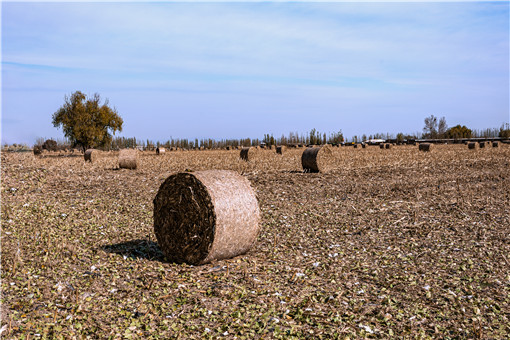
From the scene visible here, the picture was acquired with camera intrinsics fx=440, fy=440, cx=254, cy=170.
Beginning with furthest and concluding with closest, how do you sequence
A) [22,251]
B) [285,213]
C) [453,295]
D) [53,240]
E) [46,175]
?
[46,175] < [285,213] < [53,240] < [22,251] < [453,295]

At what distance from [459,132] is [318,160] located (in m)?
56.8

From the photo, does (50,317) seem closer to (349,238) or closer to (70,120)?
(349,238)

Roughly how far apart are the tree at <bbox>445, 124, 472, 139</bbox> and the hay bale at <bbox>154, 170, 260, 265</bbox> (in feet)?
214

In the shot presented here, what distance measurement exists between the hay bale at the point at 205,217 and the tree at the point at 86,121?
3820 centimetres

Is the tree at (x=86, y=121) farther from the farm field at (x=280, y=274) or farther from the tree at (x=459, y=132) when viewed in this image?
the tree at (x=459, y=132)

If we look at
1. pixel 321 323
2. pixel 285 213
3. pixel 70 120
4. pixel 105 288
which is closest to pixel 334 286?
pixel 321 323

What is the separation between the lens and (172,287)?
A: 6473 mm

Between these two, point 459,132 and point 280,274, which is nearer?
point 280,274

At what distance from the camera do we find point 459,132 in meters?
67.8

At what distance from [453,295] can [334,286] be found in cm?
166

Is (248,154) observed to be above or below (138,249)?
above

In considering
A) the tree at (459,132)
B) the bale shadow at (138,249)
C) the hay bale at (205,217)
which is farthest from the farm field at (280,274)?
the tree at (459,132)

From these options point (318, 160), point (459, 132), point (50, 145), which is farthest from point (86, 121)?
point (459, 132)

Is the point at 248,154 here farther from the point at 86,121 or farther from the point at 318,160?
the point at 86,121
